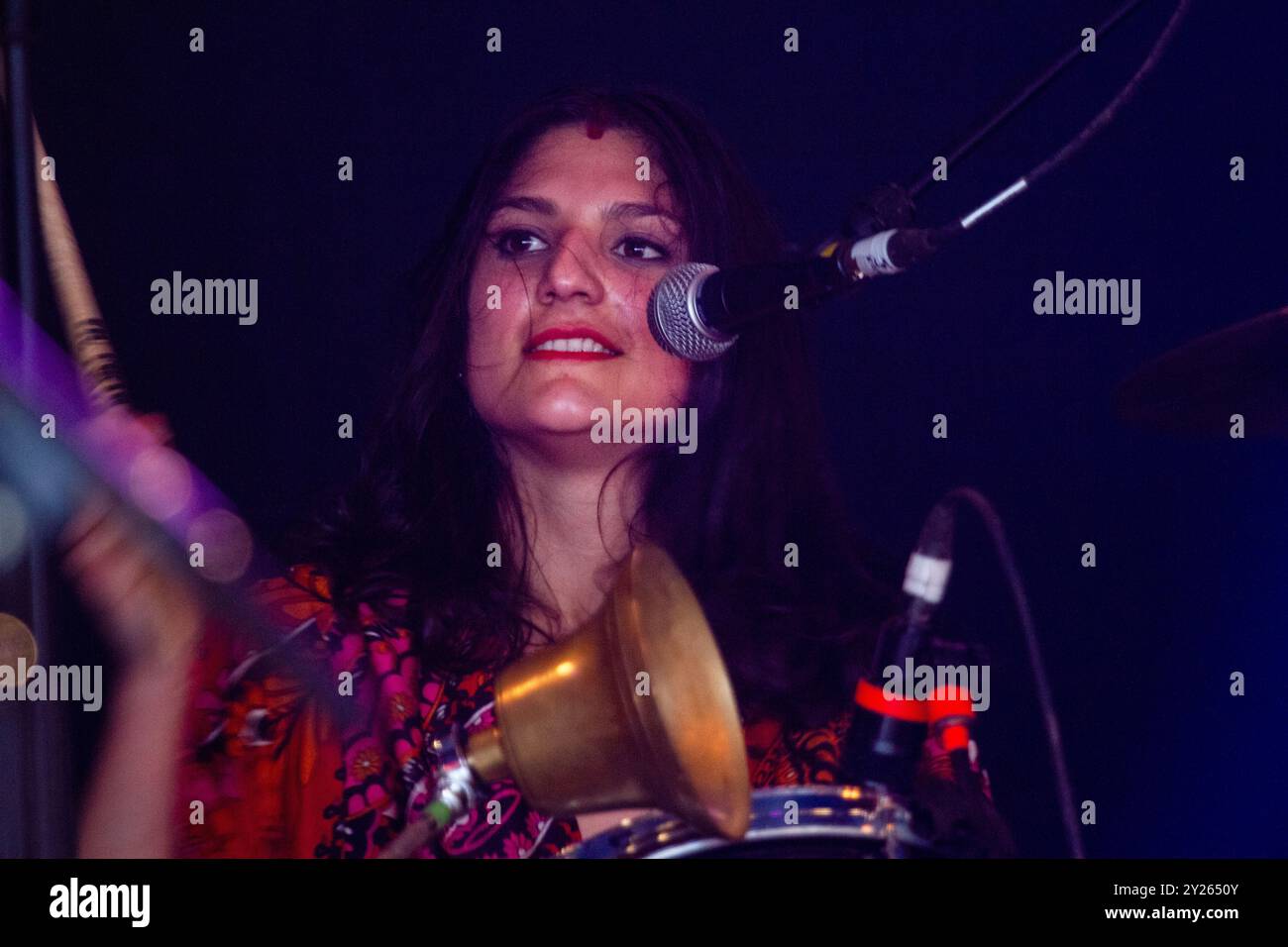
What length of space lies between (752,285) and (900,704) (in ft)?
2.32

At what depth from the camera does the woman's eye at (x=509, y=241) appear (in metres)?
2.00

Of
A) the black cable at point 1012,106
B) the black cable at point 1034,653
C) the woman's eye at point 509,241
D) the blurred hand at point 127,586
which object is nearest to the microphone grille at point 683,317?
the woman's eye at point 509,241

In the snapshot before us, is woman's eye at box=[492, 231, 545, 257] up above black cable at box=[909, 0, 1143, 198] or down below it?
below

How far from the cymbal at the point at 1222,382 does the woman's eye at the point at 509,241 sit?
0.97 metres

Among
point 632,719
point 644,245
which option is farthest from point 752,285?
point 632,719

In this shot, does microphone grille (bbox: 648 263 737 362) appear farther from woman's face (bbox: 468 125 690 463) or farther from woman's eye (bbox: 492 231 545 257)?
woman's eye (bbox: 492 231 545 257)

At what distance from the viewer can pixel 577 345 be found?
196 centimetres

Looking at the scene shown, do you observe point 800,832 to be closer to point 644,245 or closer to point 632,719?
point 632,719

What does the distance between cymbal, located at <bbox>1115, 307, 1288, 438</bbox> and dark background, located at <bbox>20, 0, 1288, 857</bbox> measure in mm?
323

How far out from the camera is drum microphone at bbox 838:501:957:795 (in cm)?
179

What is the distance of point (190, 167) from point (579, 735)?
1.15 meters

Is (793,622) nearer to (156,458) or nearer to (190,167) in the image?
(156,458)

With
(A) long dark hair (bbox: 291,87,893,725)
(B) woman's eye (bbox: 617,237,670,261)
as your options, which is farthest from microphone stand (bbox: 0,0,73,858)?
(B) woman's eye (bbox: 617,237,670,261)

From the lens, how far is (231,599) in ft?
6.36
